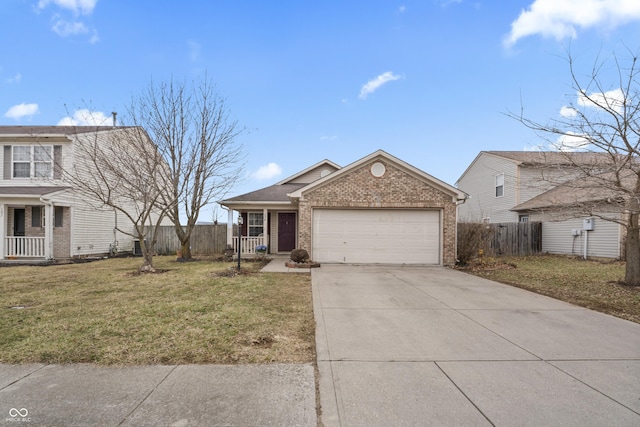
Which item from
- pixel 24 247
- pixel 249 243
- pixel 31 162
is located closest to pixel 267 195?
pixel 249 243

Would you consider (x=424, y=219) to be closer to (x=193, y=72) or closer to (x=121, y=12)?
(x=193, y=72)

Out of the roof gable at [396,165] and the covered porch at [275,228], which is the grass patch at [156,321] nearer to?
the roof gable at [396,165]

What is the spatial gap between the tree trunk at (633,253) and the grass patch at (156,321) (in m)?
8.46

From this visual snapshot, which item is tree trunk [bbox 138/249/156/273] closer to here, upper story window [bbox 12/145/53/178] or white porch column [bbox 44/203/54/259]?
white porch column [bbox 44/203/54/259]

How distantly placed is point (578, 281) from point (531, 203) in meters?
10.2

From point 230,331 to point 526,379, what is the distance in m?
3.62

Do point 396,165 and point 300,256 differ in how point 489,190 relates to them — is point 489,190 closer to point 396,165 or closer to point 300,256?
point 396,165

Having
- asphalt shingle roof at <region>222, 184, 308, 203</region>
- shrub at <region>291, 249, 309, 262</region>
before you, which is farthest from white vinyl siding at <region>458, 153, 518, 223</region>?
shrub at <region>291, 249, 309, 262</region>

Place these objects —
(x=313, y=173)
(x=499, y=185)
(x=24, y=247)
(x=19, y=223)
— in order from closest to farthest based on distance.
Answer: (x=24, y=247), (x=19, y=223), (x=313, y=173), (x=499, y=185)

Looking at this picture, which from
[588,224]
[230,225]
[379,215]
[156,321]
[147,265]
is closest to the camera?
[156,321]

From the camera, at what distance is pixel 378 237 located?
13.0 meters

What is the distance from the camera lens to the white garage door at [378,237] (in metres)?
13.0

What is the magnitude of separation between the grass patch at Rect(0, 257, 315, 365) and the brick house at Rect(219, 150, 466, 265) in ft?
14.1

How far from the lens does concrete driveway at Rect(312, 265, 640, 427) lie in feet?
8.98
